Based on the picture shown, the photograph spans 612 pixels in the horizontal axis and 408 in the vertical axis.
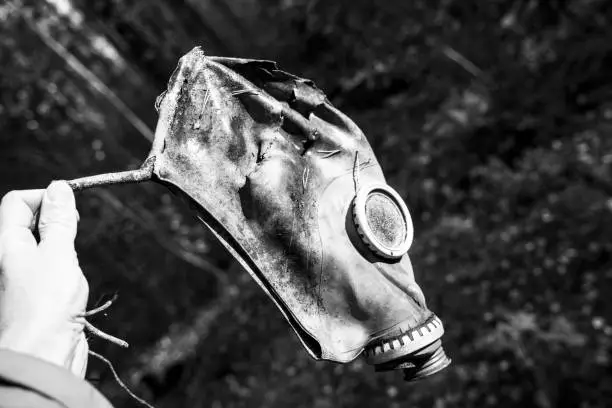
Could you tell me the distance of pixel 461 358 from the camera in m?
2.76

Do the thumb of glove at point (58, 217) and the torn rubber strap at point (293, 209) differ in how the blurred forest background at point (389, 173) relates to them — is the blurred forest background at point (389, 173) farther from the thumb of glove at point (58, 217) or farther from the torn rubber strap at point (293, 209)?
the thumb of glove at point (58, 217)

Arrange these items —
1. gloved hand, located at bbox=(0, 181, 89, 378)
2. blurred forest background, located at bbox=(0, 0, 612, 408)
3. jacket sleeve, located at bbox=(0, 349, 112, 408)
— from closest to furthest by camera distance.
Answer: jacket sleeve, located at bbox=(0, 349, 112, 408)
gloved hand, located at bbox=(0, 181, 89, 378)
blurred forest background, located at bbox=(0, 0, 612, 408)

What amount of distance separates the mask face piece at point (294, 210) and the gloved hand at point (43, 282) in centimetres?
22

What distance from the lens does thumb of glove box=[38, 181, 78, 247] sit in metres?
0.95

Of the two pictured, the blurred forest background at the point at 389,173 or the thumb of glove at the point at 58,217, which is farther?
the blurred forest background at the point at 389,173

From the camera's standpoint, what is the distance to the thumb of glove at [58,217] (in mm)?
950

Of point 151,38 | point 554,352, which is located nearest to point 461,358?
point 554,352

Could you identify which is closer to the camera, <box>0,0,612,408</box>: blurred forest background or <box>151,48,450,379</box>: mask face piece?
<box>151,48,450,379</box>: mask face piece

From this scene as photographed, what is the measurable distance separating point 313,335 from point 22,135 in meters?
2.96

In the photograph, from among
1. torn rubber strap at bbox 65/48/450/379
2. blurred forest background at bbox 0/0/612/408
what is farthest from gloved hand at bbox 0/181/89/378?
blurred forest background at bbox 0/0/612/408

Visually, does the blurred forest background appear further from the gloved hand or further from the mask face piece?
the gloved hand

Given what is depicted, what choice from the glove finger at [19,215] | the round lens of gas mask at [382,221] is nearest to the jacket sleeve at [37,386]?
the glove finger at [19,215]

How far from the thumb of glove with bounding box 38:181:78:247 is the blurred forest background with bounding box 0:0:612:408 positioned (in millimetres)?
2011

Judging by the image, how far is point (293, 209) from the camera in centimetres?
118
